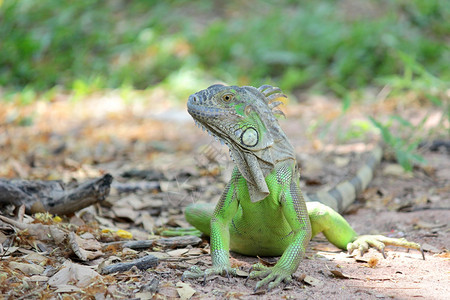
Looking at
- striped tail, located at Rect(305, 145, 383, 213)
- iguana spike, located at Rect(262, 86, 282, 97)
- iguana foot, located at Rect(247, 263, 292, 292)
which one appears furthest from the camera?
striped tail, located at Rect(305, 145, 383, 213)

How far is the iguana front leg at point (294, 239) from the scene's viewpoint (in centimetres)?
328

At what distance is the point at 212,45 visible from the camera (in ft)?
38.6

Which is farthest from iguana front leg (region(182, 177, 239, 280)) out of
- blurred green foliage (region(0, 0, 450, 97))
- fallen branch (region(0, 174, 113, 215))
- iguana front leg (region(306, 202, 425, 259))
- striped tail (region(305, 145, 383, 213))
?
blurred green foliage (region(0, 0, 450, 97))

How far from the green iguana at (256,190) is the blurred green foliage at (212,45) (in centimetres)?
642

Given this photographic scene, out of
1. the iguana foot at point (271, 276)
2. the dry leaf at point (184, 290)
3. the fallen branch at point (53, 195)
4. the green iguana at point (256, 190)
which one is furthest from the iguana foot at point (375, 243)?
the fallen branch at point (53, 195)

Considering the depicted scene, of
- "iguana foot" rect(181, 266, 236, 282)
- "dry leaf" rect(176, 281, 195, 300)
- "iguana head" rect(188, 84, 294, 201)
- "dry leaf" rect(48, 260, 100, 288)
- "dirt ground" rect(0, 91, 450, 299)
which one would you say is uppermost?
"iguana head" rect(188, 84, 294, 201)

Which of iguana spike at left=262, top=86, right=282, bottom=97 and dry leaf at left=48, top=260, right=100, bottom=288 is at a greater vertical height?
iguana spike at left=262, top=86, right=282, bottom=97

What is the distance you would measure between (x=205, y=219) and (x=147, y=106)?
594 cm

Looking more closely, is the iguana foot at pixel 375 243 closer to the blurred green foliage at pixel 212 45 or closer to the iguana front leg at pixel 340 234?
the iguana front leg at pixel 340 234

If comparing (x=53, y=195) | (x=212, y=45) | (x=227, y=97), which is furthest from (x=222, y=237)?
(x=212, y=45)

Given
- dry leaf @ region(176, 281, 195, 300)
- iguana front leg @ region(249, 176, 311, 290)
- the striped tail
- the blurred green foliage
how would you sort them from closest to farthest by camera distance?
dry leaf @ region(176, 281, 195, 300) < iguana front leg @ region(249, 176, 311, 290) < the striped tail < the blurred green foliage

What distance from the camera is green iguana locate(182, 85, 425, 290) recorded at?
3.36 m

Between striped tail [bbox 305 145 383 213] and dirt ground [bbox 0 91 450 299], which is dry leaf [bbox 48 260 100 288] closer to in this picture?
dirt ground [bbox 0 91 450 299]

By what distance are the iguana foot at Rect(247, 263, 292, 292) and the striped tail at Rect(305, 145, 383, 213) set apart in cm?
162
